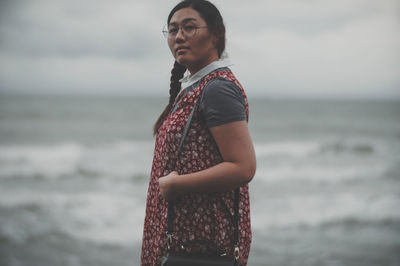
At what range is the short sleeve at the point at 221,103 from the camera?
51.9 inches

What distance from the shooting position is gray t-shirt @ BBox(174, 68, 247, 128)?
132 cm

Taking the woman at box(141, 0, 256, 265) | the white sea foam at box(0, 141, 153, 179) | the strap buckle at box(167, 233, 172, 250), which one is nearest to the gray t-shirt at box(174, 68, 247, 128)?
the woman at box(141, 0, 256, 265)

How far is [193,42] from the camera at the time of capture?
1.48m

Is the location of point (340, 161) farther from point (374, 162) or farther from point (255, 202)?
point (255, 202)

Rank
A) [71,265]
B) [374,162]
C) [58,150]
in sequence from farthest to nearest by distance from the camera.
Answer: [58,150] → [374,162] → [71,265]

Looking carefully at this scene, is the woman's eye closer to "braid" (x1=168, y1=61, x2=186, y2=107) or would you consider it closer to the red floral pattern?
the red floral pattern

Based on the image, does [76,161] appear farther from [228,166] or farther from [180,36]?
[228,166]

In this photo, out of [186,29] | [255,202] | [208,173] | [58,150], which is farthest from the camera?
[58,150]

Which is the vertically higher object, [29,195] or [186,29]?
[29,195]

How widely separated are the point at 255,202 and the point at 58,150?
491 inches

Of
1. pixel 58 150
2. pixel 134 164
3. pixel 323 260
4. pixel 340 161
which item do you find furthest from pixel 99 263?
pixel 58 150

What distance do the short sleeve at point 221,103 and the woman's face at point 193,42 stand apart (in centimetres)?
17

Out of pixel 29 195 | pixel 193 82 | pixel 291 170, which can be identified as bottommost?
pixel 193 82

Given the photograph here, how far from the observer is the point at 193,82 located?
1.52 m
